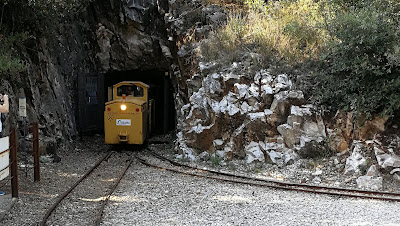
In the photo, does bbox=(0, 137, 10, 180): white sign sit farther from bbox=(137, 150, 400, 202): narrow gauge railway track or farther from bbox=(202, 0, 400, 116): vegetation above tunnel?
bbox=(202, 0, 400, 116): vegetation above tunnel

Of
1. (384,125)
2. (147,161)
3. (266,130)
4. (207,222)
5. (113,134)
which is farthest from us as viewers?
(113,134)

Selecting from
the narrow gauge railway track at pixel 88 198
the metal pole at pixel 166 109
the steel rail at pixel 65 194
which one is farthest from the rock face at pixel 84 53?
the narrow gauge railway track at pixel 88 198

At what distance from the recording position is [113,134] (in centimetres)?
1427

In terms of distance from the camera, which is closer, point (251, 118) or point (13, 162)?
point (13, 162)

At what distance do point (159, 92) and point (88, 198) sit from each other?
1423 centimetres

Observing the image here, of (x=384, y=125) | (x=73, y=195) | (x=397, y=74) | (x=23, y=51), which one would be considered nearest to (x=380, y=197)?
(x=384, y=125)

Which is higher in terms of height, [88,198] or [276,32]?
[276,32]

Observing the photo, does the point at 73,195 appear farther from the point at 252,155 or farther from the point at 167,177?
the point at 252,155

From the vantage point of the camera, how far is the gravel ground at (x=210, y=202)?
21.4ft

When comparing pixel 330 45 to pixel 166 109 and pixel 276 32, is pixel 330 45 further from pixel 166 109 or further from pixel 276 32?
pixel 166 109

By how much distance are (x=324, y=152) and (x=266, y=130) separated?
1.58m

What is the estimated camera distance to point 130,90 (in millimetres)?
16266

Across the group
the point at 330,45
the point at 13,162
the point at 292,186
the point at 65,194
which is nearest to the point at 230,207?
the point at 292,186

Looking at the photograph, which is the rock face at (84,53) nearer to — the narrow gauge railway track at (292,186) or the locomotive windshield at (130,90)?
the locomotive windshield at (130,90)
